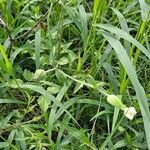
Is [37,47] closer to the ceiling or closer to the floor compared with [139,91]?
closer to the ceiling

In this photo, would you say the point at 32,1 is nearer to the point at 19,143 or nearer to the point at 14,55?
the point at 14,55

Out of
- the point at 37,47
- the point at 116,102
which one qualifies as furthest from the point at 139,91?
the point at 37,47

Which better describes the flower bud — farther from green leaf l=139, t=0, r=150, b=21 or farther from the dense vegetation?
green leaf l=139, t=0, r=150, b=21

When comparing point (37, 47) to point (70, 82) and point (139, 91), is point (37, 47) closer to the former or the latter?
point (70, 82)

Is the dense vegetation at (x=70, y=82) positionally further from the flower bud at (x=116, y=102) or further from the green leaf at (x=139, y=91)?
the flower bud at (x=116, y=102)

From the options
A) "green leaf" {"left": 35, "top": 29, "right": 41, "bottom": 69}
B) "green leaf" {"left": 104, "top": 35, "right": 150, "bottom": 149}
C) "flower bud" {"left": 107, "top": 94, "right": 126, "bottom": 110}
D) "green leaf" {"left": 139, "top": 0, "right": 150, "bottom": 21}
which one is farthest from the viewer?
"green leaf" {"left": 35, "top": 29, "right": 41, "bottom": 69}

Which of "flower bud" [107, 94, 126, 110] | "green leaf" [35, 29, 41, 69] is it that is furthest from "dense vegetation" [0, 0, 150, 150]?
"flower bud" [107, 94, 126, 110]

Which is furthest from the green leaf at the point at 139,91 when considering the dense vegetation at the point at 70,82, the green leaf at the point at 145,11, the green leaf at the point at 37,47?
the green leaf at the point at 37,47

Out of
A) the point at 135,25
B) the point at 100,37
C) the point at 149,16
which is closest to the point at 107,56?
the point at 100,37
